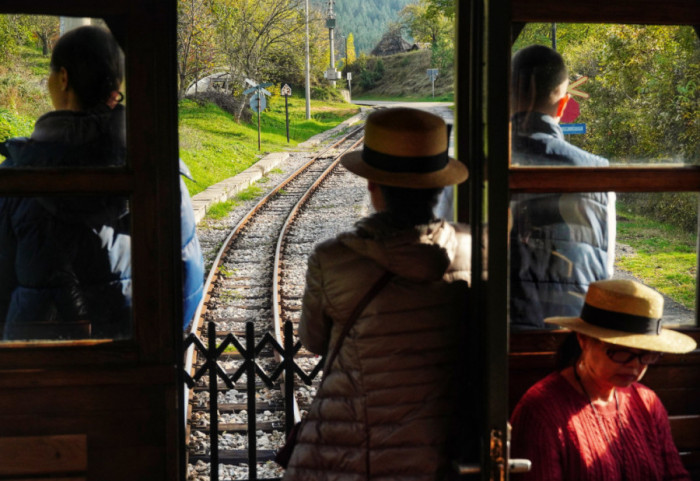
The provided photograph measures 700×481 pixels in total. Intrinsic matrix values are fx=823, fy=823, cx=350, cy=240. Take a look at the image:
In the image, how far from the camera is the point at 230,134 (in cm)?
2555

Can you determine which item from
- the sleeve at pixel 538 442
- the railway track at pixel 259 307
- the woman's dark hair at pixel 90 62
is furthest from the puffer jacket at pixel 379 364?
the railway track at pixel 259 307

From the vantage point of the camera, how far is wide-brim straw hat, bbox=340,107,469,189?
243 centimetres

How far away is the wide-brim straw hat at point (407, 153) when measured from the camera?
7.98 feet

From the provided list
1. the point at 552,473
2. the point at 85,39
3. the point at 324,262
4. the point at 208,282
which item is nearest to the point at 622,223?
the point at 552,473

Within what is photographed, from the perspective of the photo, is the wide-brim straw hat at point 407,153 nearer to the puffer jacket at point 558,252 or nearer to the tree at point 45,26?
the puffer jacket at point 558,252

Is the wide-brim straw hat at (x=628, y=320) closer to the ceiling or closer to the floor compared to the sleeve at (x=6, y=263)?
closer to the floor

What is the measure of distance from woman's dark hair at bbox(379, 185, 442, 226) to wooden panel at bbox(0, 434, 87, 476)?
4.19 feet

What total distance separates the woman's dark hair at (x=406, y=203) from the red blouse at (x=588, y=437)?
2.25ft

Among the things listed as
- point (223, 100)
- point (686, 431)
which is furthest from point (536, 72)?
point (223, 100)

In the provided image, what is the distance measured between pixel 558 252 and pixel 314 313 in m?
1.06

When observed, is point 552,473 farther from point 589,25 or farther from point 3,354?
point 3,354

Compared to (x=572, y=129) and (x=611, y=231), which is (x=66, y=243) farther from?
(x=611, y=231)

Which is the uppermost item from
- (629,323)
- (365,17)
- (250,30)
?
(365,17)

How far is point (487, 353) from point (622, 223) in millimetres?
1073
